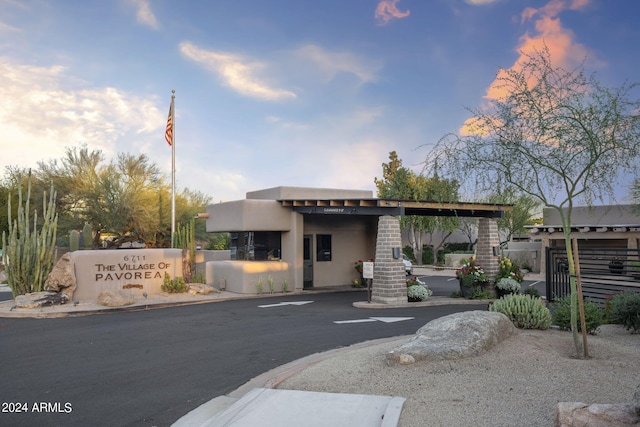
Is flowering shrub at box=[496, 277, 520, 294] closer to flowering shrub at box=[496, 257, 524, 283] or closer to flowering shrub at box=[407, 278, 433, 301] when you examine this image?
flowering shrub at box=[496, 257, 524, 283]

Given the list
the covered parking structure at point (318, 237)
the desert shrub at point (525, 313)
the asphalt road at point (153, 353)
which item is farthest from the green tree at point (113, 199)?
the desert shrub at point (525, 313)

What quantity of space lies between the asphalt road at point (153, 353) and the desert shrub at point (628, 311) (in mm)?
4144

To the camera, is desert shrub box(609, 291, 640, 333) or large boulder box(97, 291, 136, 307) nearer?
desert shrub box(609, 291, 640, 333)

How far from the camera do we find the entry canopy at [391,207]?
16.9 m

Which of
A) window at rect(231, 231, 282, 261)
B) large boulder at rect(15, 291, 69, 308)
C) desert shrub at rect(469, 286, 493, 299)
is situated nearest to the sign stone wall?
A: large boulder at rect(15, 291, 69, 308)

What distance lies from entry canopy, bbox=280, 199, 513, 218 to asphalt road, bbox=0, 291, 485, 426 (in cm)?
327

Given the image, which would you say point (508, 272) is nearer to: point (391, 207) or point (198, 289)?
point (391, 207)

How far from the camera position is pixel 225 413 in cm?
596

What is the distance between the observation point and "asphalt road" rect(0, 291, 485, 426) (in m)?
6.59

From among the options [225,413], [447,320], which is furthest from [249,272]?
[225,413]

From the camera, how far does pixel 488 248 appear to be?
744 inches

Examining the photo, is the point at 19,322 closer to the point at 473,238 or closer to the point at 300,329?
the point at 300,329

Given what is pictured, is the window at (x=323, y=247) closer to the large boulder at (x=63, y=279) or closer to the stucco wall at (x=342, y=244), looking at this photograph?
the stucco wall at (x=342, y=244)

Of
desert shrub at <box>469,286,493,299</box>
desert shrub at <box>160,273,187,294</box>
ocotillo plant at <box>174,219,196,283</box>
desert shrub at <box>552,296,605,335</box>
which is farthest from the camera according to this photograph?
ocotillo plant at <box>174,219,196,283</box>
